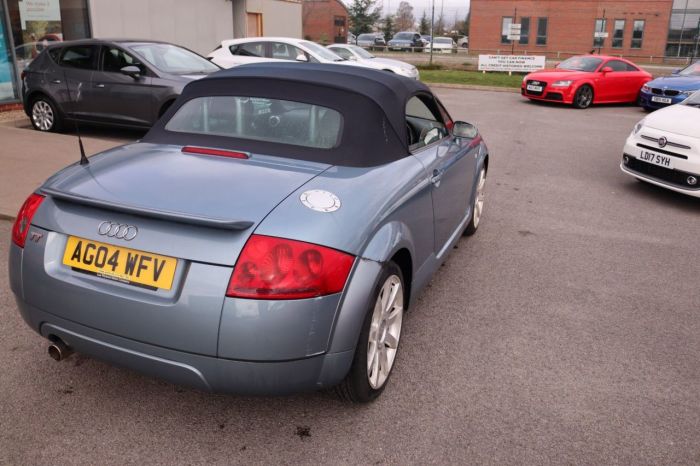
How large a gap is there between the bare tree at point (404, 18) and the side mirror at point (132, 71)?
278 ft

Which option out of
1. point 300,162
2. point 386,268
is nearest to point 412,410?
point 386,268

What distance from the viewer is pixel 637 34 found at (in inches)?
2147

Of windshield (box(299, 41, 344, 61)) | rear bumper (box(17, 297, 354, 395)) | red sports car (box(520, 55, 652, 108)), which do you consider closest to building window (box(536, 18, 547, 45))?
red sports car (box(520, 55, 652, 108))

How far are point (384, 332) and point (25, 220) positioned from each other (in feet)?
5.83

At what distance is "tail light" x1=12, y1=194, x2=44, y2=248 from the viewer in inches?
110

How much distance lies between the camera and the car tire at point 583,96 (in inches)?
642

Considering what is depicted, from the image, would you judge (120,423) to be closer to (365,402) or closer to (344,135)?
(365,402)

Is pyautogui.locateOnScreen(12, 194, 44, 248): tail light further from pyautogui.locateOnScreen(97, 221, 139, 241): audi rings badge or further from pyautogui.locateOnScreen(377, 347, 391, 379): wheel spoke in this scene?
pyautogui.locateOnScreen(377, 347, 391, 379): wheel spoke

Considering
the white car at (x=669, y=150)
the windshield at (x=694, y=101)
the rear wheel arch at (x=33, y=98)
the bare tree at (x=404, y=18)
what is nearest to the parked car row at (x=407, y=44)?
the bare tree at (x=404, y=18)

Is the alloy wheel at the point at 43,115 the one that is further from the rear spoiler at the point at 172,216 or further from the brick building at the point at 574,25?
the brick building at the point at 574,25

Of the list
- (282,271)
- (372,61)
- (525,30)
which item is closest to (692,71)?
(372,61)

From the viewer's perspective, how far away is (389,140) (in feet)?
11.3

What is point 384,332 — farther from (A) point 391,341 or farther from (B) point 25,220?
(B) point 25,220

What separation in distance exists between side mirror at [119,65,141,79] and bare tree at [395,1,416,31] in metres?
84.6
